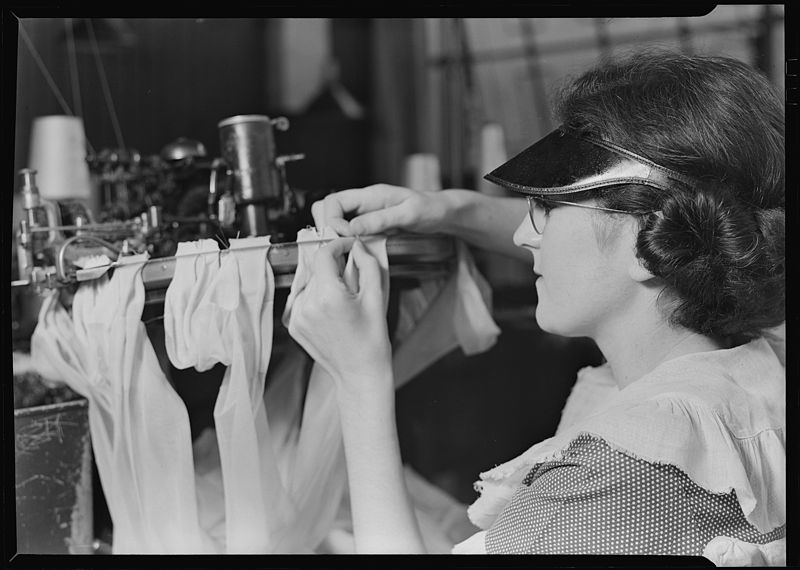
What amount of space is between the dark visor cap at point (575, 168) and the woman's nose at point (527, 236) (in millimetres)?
74

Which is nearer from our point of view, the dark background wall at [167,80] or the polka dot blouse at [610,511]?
the polka dot blouse at [610,511]

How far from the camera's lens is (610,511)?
101 centimetres

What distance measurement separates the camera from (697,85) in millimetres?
1052

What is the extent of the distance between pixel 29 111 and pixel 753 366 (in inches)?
41.3

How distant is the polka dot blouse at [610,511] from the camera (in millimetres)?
989

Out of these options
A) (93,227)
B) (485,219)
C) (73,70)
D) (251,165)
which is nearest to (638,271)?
(485,219)

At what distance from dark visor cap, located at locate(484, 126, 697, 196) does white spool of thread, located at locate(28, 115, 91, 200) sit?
69cm

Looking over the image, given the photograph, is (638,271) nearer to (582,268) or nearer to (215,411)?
(582,268)

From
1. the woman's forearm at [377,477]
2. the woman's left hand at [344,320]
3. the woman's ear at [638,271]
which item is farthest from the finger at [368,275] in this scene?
the woman's ear at [638,271]

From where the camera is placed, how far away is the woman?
1.00 metres

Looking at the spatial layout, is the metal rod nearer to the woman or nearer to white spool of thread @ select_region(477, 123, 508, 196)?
the woman

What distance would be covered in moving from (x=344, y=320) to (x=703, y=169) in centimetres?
47

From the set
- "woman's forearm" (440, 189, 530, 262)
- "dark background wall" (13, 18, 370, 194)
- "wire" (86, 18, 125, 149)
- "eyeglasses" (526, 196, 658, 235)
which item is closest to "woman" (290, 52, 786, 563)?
"eyeglasses" (526, 196, 658, 235)

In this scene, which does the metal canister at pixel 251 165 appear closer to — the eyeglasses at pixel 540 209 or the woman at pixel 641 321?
the woman at pixel 641 321
